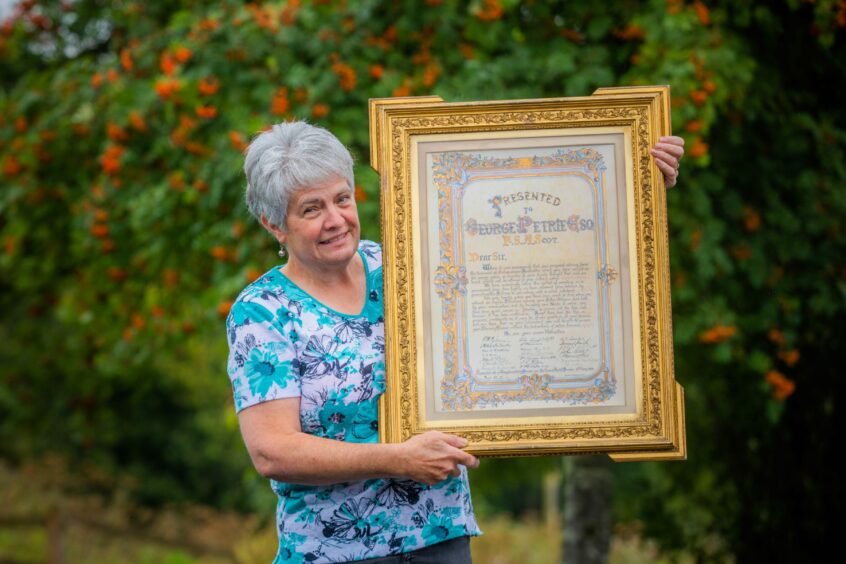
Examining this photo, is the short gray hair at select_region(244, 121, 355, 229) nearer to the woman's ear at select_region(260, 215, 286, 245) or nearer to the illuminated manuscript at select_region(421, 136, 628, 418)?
the woman's ear at select_region(260, 215, 286, 245)

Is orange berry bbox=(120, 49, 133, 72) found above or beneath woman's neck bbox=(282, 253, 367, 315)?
above

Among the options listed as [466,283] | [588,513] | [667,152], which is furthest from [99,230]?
[667,152]

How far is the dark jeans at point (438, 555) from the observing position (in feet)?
8.04

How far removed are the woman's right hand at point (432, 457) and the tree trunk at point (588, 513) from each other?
3500 mm

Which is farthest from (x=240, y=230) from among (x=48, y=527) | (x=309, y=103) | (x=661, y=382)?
(x=48, y=527)

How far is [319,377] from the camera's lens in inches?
94.5

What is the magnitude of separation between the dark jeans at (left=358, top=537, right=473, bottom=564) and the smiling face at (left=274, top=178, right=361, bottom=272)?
0.72 meters

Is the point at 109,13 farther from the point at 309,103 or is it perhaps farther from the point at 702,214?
the point at 702,214

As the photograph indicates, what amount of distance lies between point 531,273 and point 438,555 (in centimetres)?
73

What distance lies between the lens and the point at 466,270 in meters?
2.46

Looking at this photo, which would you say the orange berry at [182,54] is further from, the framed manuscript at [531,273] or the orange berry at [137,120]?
the framed manuscript at [531,273]

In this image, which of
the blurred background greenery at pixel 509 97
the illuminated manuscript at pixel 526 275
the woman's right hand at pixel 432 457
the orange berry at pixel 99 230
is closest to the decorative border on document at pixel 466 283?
the illuminated manuscript at pixel 526 275

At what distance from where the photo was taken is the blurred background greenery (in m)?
4.69

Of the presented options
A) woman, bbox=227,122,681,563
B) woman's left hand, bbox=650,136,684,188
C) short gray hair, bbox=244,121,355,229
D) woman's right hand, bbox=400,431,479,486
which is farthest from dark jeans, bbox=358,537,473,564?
woman's left hand, bbox=650,136,684,188
